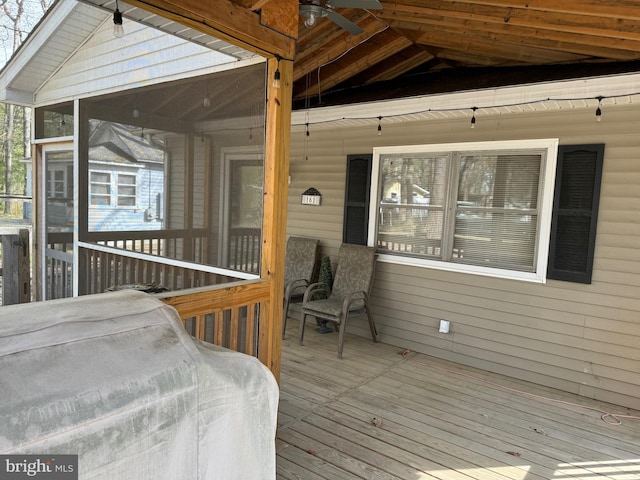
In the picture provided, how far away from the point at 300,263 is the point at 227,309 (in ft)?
9.94

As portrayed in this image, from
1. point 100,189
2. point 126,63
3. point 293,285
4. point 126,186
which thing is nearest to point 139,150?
point 126,186

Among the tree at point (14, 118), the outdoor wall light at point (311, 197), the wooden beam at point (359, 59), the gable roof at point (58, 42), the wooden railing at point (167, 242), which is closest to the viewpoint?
the gable roof at point (58, 42)

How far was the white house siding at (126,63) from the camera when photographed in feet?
10.2

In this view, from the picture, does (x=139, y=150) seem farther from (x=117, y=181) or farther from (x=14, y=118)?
(x=14, y=118)

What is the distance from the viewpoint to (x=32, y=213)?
4.23 m

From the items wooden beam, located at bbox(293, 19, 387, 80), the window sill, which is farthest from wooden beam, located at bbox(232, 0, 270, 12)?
the window sill

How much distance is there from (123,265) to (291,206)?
267 cm

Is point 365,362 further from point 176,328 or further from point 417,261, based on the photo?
point 176,328

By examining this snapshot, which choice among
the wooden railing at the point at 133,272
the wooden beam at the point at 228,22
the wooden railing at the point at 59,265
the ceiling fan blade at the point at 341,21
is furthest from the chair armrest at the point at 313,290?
the wooden beam at the point at 228,22

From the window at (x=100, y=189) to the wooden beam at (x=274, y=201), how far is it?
6.27 ft

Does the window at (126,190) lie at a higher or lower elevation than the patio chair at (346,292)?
higher

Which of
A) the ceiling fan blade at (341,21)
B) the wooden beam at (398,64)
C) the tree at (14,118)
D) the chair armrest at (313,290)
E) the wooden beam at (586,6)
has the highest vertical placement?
the wooden beam at (398,64)

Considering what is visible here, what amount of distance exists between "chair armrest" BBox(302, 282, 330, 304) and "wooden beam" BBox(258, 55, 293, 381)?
203 centimetres

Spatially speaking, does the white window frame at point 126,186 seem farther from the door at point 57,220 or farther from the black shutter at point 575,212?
the black shutter at point 575,212
